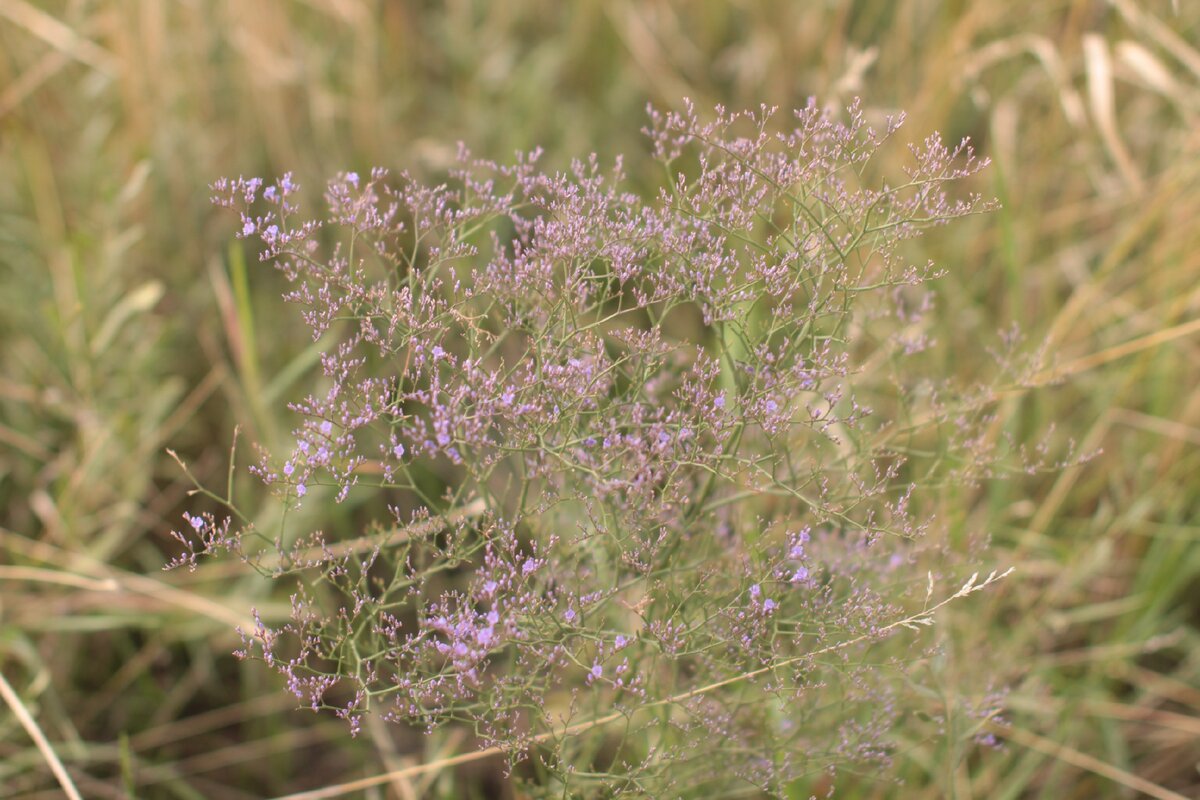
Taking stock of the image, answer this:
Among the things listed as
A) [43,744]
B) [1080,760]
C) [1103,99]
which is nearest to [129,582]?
[43,744]

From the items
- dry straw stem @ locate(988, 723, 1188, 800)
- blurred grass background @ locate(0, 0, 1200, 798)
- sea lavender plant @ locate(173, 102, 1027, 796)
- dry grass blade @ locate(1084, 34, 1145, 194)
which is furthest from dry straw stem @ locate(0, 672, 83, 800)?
dry grass blade @ locate(1084, 34, 1145, 194)

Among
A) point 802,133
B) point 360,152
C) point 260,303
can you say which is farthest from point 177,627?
point 802,133

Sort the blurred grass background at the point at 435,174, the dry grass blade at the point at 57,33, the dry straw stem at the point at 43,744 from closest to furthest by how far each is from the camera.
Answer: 1. the dry straw stem at the point at 43,744
2. the blurred grass background at the point at 435,174
3. the dry grass blade at the point at 57,33

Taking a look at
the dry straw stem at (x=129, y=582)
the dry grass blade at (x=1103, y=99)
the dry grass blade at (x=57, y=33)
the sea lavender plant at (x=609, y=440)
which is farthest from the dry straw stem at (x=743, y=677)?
the dry grass blade at (x=57, y=33)

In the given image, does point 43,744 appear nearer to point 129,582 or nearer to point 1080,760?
point 129,582

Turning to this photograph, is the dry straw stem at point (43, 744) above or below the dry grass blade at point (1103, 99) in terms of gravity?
below

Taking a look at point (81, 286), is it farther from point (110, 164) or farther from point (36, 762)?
point (36, 762)

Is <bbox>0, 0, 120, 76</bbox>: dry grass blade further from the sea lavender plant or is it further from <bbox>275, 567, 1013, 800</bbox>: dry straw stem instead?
<bbox>275, 567, 1013, 800</bbox>: dry straw stem

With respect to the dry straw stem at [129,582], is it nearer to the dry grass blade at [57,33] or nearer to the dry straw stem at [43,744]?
the dry straw stem at [43,744]
